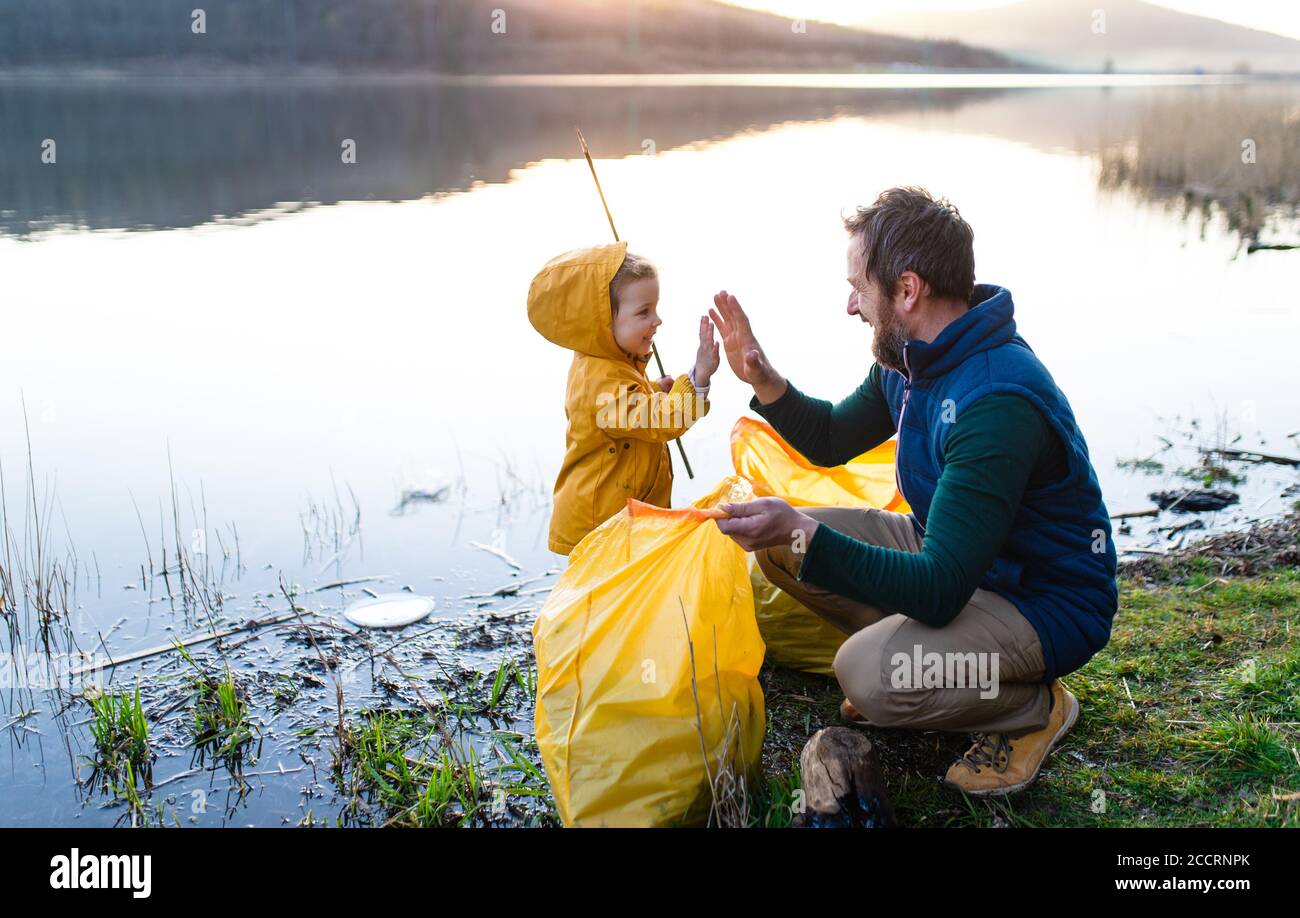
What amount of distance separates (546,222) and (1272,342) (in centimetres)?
718

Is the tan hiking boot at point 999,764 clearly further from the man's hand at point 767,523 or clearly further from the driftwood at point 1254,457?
the driftwood at point 1254,457

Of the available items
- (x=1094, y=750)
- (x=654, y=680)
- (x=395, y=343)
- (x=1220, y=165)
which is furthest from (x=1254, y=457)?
(x=1220, y=165)

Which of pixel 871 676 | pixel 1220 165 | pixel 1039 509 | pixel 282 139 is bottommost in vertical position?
pixel 871 676

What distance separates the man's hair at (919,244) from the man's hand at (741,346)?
54cm

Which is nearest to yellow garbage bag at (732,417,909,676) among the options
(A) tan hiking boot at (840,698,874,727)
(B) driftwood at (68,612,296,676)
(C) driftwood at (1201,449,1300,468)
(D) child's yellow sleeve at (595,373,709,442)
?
(A) tan hiking boot at (840,698,874,727)

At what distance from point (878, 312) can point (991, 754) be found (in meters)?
1.16

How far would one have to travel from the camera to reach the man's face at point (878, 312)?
2.71 m

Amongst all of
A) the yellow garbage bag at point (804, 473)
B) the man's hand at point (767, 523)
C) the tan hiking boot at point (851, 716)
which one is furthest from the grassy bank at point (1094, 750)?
the man's hand at point (767, 523)

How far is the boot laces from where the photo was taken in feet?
9.12

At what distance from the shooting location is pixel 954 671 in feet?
8.57

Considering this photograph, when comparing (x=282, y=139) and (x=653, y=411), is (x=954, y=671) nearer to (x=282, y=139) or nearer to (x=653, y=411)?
(x=653, y=411)

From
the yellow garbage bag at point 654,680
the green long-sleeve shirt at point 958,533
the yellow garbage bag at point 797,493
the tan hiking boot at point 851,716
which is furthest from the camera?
the yellow garbage bag at point 797,493

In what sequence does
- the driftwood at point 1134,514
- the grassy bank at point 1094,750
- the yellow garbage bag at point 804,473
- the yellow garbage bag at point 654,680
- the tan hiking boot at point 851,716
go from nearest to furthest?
the yellow garbage bag at point 654,680 < the grassy bank at point 1094,750 < the tan hiking boot at point 851,716 < the yellow garbage bag at point 804,473 < the driftwood at point 1134,514
